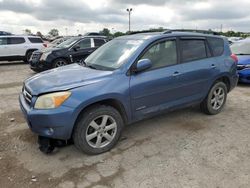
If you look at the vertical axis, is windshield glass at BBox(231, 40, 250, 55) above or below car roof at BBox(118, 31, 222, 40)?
below

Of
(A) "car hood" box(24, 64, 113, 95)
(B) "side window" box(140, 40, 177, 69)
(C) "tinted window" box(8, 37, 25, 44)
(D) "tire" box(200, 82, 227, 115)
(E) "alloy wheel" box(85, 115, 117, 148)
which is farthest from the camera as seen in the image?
(C) "tinted window" box(8, 37, 25, 44)

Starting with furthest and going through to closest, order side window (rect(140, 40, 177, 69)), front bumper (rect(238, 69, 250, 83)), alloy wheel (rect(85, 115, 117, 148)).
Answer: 1. front bumper (rect(238, 69, 250, 83))
2. side window (rect(140, 40, 177, 69))
3. alloy wheel (rect(85, 115, 117, 148))

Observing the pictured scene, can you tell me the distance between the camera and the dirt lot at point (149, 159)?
305 centimetres

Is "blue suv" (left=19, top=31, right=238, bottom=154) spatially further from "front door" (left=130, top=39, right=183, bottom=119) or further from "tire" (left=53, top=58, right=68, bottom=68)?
"tire" (left=53, top=58, right=68, bottom=68)

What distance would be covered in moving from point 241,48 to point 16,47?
38.8 ft

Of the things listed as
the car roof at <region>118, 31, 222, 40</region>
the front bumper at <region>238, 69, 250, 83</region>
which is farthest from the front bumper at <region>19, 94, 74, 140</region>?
the front bumper at <region>238, 69, 250, 83</region>

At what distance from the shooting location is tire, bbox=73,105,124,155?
3428 mm

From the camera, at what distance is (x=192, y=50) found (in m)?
4.71

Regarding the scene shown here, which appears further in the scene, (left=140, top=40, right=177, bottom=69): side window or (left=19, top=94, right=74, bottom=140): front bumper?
(left=140, top=40, right=177, bottom=69): side window

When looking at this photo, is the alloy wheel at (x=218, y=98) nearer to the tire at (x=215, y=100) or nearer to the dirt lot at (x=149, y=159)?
the tire at (x=215, y=100)

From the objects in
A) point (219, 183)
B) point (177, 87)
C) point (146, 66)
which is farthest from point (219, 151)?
point (146, 66)

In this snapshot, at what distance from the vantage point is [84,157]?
360 cm

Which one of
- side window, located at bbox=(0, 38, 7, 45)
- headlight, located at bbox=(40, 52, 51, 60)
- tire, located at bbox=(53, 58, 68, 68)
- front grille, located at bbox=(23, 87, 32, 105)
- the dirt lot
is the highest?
side window, located at bbox=(0, 38, 7, 45)

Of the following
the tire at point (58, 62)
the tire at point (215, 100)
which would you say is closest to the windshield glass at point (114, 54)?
the tire at point (215, 100)
